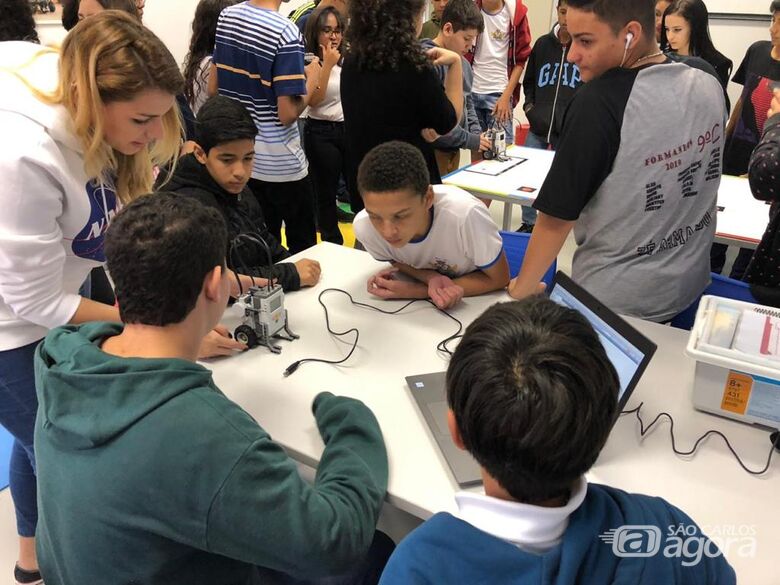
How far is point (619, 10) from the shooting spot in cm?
134

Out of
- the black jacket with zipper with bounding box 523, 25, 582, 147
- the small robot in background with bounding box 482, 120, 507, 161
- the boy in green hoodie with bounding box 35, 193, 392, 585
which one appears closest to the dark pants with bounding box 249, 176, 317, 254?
the small robot in background with bounding box 482, 120, 507, 161

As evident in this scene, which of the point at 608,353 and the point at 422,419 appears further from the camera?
the point at 422,419

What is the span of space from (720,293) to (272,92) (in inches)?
75.3

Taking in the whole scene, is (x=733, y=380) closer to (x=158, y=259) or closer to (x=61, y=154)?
(x=158, y=259)

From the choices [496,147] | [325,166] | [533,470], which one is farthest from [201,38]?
[533,470]

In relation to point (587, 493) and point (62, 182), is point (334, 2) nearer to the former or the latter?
point (62, 182)

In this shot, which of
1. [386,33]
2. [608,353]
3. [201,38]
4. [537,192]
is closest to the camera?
[608,353]

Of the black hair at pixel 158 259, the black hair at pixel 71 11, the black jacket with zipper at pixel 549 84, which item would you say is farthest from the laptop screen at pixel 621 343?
the black jacket with zipper at pixel 549 84

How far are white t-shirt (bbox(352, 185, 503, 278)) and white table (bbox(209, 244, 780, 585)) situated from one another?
0.45ft

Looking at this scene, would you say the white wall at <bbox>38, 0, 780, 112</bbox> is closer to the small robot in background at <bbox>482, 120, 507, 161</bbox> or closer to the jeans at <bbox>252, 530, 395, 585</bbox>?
the small robot in background at <bbox>482, 120, 507, 161</bbox>

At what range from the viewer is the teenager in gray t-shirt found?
139cm

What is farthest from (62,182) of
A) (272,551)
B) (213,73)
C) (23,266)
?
(213,73)

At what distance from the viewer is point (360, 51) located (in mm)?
2311

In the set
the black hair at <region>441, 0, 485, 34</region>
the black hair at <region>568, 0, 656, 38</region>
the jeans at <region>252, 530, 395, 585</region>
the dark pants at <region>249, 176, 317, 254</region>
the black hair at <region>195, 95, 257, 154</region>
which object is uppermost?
the black hair at <region>568, 0, 656, 38</region>
